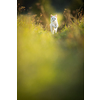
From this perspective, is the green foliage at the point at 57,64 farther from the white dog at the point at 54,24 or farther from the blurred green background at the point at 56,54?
the white dog at the point at 54,24

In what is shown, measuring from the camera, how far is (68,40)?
2.67m

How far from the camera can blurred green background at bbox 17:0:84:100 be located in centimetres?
266

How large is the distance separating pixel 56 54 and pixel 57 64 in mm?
200

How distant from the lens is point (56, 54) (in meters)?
2.67

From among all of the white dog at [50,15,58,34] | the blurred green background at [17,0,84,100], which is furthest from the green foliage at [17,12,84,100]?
the white dog at [50,15,58,34]

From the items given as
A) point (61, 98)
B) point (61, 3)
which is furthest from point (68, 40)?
point (61, 98)

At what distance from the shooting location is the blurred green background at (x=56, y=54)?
2.66 metres

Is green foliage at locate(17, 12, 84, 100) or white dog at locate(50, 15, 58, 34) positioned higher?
white dog at locate(50, 15, 58, 34)

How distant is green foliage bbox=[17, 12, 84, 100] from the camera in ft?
8.73

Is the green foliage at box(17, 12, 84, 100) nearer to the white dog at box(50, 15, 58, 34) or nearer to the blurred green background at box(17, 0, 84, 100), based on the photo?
the blurred green background at box(17, 0, 84, 100)

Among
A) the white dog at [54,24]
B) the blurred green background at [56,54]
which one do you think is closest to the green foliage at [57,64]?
the blurred green background at [56,54]
